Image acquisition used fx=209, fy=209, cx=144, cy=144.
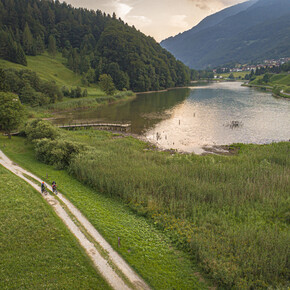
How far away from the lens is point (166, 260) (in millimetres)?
16203

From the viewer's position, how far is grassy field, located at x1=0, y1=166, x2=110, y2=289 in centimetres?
1424

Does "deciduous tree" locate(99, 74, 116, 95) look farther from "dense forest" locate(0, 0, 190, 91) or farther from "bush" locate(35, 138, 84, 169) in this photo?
"bush" locate(35, 138, 84, 169)

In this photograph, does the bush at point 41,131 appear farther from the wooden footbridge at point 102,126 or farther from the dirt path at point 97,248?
the dirt path at point 97,248

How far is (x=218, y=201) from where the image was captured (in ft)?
76.2

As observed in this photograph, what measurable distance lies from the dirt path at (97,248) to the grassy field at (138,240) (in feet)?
1.60

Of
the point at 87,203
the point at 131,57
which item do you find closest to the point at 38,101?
the point at 87,203

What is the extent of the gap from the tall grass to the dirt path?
5108mm

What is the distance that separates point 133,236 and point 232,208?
1091 cm

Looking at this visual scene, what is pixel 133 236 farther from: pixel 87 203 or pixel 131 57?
pixel 131 57

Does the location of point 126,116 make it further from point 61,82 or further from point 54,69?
point 54,69

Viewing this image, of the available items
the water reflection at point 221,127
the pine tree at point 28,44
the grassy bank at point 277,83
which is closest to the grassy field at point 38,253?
the water reflection at point 221,127

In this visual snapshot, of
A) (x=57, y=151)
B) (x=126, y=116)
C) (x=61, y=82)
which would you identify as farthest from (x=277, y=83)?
(x=57, y=151)

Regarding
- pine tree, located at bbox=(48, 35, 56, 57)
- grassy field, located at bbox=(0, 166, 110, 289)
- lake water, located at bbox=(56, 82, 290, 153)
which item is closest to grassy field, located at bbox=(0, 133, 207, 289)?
grassy field, located at bbox=(0, 166, 110, 289)

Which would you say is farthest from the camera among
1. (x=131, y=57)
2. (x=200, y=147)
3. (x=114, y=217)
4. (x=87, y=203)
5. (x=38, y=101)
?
(x=131, y=57)
